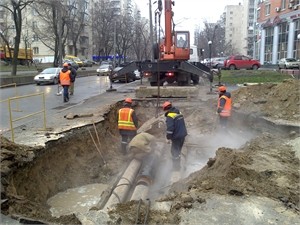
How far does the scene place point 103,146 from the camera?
1093 cm

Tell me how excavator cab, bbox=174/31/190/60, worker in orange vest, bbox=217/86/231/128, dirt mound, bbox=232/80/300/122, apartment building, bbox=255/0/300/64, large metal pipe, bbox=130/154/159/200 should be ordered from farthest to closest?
apartment building, bbox=255/0/300/64, excavator cab, bbox=174/31/190/60, dirt mound, bbox=232/80/300/122, worker in orange vest, bbox=217/86/231/128, large metal pipe, bbox=130/154/159/200

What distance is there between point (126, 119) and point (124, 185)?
2.50 meters

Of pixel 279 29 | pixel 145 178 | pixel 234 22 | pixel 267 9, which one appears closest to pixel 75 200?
pixel 145 178

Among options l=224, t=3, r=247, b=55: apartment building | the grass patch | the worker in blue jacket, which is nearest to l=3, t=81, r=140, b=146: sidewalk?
the worker in blue jacket

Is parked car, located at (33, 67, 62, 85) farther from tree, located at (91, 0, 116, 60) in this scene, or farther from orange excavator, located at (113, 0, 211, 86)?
tree, located at (91, 0, 116, 60)

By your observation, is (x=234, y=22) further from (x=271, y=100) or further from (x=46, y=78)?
(x=271, y=100)

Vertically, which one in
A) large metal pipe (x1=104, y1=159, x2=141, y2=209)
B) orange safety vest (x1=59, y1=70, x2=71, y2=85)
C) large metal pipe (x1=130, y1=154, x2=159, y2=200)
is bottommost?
large metal pipe (x1=130, y1=154, x2=159, y2=200)

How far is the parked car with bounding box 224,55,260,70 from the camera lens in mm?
38625

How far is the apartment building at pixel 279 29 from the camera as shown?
41562mm

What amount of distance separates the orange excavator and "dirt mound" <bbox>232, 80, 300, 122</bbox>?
323 centimetres

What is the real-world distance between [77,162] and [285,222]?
20.1 ft

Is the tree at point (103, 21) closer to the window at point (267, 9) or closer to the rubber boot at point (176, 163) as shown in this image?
the window at point (267, 9)

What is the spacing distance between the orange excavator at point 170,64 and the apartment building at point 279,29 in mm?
24274

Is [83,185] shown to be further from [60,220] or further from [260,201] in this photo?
[260,201]
